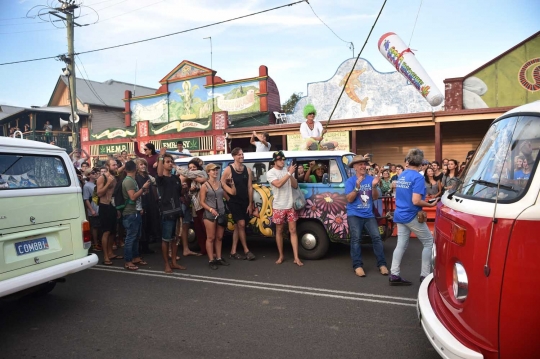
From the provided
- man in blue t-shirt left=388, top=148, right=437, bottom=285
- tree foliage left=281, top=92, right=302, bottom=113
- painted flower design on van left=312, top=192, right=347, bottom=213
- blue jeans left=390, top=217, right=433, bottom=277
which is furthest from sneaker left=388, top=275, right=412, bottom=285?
tree foliage left=281, top=92, right=302, bottom=113

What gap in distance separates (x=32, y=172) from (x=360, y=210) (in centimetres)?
434

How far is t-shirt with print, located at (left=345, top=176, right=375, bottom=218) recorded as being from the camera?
607 cm

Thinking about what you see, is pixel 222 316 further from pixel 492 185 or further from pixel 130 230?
pixel 492 185

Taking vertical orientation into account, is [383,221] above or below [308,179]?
below

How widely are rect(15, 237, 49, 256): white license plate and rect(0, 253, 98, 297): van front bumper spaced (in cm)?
23

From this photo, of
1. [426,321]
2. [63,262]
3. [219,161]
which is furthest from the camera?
[219,161]

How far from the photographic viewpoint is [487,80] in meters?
13.7

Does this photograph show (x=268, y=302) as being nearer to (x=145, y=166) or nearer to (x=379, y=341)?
(x=379, y=341)

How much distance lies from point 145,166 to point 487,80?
38.5 ft

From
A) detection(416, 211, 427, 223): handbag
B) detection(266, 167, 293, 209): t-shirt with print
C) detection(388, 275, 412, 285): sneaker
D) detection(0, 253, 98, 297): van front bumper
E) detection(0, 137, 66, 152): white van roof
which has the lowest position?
detection(388, 275, 412, 285): sneaker

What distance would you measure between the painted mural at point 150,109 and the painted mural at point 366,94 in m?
8.72

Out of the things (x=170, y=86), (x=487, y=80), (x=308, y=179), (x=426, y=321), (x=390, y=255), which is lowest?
(x=390, y=255)

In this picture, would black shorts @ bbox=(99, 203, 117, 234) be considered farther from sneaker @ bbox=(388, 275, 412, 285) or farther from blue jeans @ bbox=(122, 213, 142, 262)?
sneaker @ bbox=(388, 275, 412, 285)

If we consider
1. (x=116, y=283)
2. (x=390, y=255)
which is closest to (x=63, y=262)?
(x=116, y=283)
